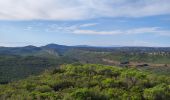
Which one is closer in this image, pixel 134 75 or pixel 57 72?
pixel 134 75

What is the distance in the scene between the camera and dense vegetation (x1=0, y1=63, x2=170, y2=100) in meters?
33.2

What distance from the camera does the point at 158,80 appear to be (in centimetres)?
4716

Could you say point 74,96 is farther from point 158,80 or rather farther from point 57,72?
point 57,72

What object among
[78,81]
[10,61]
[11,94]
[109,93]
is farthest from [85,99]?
[10,61]

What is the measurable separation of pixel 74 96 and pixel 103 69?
22.5 meters

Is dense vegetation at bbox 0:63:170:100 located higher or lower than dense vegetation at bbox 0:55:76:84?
higher

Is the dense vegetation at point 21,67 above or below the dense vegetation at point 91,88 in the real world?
below

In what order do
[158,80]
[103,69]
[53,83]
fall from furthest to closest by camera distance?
[103,69] → [158,80] → [53,83]

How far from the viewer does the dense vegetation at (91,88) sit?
3325cm

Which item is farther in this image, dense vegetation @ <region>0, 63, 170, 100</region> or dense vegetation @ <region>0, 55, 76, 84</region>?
dense vegetation @ <region>0, 55, 76, 84</region>

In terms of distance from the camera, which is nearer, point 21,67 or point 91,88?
point 91,88

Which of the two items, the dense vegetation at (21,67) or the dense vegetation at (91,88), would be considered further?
the dense vegetation at (21,67)

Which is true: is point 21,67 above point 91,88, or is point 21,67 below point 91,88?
below

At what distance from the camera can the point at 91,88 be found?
37438mm
